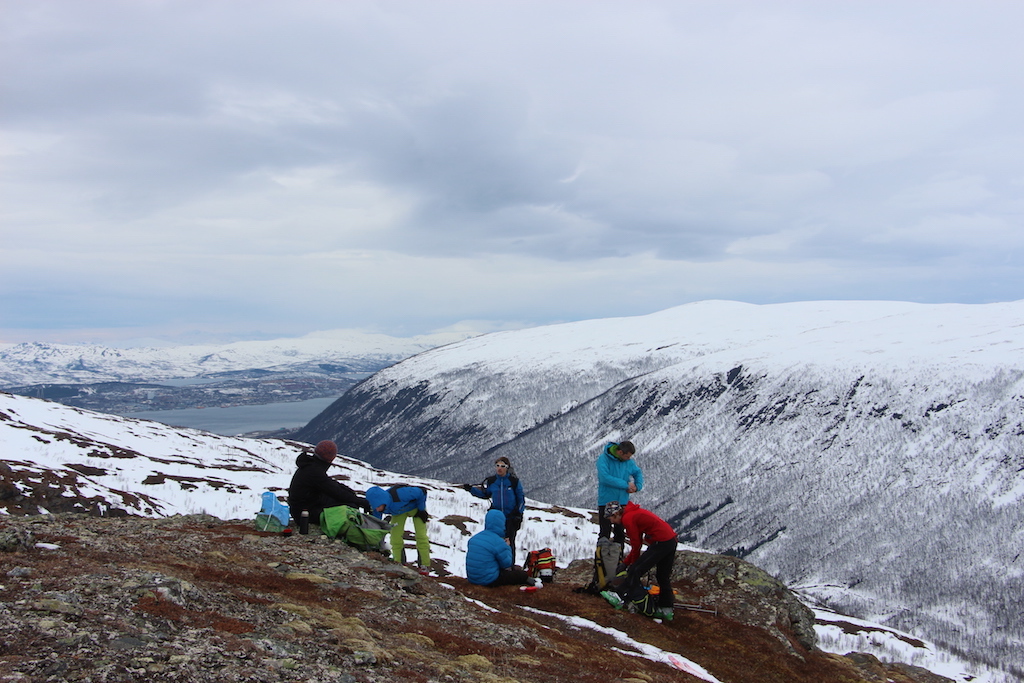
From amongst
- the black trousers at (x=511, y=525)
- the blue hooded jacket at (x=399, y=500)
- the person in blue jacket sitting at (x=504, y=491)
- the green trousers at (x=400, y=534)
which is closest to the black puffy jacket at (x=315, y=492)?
the blue hooded jacket at (x=399, y=500)

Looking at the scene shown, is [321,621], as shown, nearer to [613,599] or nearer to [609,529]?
[613,599]

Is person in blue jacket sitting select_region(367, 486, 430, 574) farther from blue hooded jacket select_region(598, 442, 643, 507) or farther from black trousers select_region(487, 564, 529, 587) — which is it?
blue hooded jacket select_region(598, 442, 643, 507)

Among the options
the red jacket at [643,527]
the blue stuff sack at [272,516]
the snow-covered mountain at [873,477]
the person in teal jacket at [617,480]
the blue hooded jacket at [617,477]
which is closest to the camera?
the red jacket at [643,527]

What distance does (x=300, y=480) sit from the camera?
1903cm

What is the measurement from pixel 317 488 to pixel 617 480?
9.58 meters

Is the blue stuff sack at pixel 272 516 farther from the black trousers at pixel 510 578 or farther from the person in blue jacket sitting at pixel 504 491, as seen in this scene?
the black trousers at pixel 510 578

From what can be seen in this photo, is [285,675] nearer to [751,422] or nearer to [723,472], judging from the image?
[723,472]

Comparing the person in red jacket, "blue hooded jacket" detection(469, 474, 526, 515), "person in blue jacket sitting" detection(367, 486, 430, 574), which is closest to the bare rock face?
the person in red jacket

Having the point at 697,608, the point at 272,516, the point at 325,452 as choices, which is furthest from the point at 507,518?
the point at 272,516

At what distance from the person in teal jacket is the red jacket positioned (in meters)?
2.20

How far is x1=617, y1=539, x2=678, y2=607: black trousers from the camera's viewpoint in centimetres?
1627

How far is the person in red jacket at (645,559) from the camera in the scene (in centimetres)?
1625

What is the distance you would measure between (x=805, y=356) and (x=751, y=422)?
3957cm

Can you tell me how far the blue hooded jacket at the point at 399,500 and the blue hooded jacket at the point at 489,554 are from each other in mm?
2211
